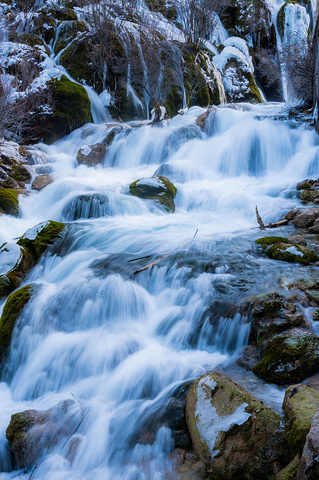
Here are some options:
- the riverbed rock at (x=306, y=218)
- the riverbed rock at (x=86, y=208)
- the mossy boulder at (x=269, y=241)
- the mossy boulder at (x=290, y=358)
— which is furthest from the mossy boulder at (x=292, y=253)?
the riverbed rock at (x=86, y=208)

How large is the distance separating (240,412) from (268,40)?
106ft

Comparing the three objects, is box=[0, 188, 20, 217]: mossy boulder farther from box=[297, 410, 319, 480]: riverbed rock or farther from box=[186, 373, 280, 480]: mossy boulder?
box=[297, 410, 319, 480]: riverbed rock

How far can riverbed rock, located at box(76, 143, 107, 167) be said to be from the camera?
1187cm

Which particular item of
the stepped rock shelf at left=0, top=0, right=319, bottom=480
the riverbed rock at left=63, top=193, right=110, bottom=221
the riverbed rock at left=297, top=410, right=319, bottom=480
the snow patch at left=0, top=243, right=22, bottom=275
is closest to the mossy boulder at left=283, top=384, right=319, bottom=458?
the stepped rock shelf at left=0, top=0, right=319, bottom=480

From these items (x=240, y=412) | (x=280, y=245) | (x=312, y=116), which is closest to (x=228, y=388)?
(x=240, y=412)

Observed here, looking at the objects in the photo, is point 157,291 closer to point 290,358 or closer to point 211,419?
point 290,358

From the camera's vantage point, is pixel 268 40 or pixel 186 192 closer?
pixel 186 192

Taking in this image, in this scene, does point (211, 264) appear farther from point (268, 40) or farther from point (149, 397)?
point (268, 40)

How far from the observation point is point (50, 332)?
4000 mm

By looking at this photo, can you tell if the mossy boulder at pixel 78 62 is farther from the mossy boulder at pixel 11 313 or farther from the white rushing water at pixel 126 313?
the mossy boulder at pixel 11 313

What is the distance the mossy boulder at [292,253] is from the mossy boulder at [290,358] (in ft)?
6.31

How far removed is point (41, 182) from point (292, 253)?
7.83m

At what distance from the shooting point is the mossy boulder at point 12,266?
495 cm

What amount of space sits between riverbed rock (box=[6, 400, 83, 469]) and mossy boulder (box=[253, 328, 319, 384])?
177cm
